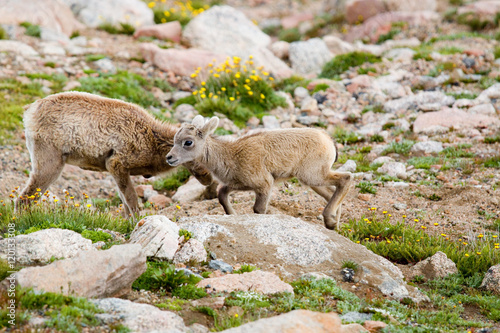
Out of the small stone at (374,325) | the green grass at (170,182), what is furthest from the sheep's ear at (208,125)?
the small stone at (374,325)

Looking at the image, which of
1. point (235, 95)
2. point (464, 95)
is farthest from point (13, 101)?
point (464, 95)

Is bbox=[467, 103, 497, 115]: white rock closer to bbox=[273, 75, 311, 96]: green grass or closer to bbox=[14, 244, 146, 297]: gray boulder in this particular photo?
bbox=[273, 75, 311, 96]: green grass

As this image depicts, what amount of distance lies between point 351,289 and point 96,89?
1137cm

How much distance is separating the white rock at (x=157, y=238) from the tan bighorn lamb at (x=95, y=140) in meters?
2.63

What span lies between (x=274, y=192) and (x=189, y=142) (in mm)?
2781

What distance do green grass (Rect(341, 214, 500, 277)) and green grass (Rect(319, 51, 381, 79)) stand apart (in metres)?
10.7

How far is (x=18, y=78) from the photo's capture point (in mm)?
16656

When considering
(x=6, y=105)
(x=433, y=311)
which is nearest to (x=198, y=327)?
(x=433, y=311)

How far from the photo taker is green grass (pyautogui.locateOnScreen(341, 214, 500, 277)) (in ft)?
28.6

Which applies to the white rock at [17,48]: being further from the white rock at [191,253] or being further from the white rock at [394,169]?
the white rock at [191,253]

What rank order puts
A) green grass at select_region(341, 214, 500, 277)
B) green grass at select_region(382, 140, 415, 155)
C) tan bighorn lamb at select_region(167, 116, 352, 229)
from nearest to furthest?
1. green grass at select_region(341, 214, 500, 277)
2. tan bighorn lamb at select_region(167, 116, 352, 229)
3. green grass at select_region(382, 140, 415, 155)

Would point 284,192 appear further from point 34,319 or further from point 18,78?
point 18,78

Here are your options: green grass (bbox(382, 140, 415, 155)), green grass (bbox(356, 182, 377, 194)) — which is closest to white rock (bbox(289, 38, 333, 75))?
green grass (bbox(382, 140, 415, 155))

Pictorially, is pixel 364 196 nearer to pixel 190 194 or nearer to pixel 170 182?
pixel 190 194
